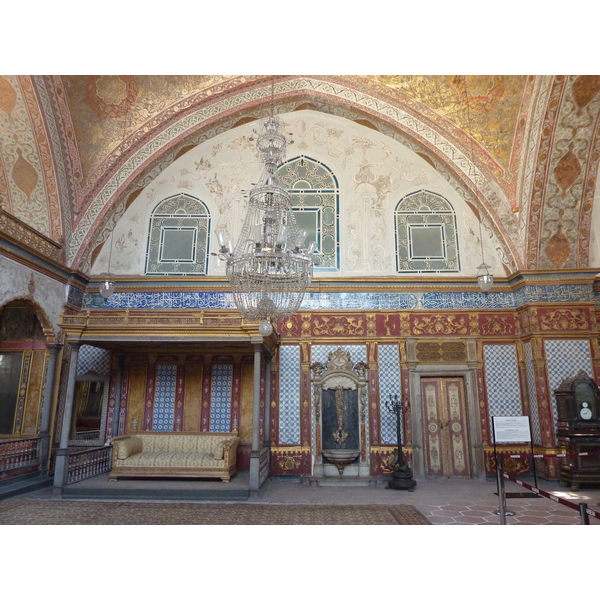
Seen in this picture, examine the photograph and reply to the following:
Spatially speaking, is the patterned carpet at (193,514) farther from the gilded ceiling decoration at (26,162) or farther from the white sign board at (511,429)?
the gilded ceiling decoration at (26,162)

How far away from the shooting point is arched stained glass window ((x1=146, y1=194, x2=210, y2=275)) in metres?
9.82

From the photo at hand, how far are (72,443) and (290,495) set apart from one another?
15.1 ft

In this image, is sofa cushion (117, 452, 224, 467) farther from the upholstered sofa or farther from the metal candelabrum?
the metal candelabrum

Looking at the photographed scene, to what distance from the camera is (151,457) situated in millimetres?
7879

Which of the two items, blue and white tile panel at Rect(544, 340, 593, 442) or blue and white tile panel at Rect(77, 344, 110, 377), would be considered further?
blue and white tile panel at Rect(77, 344, 110, 377)

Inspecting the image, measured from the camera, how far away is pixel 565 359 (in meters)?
8.78

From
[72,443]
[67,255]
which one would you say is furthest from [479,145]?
[72,443]

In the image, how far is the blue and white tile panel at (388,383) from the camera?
900 centimetres

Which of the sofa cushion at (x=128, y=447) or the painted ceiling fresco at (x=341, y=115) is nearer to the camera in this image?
the sofa cushion at (x=128, y=447)

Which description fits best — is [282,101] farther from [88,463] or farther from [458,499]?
[458,499]

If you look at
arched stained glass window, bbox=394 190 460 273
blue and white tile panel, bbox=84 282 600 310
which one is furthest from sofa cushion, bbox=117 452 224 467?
arched stained glass window, bbox=394 190 460 273

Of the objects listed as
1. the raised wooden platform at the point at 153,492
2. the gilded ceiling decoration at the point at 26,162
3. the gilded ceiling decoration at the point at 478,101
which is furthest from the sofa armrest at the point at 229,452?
the gilded ceiling decoration at the point at 478,101

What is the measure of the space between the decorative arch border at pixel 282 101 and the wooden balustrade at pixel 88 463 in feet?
12.2

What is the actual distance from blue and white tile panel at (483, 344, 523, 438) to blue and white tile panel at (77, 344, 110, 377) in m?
7.75
